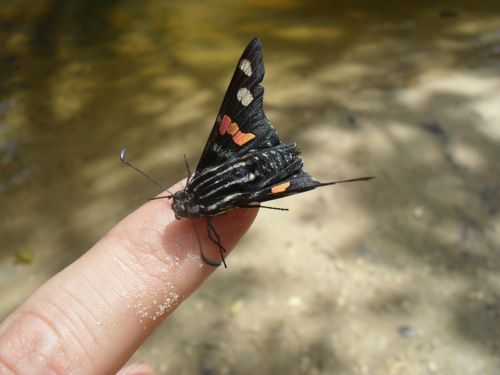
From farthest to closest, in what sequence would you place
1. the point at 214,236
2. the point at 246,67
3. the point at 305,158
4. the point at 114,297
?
the point at 305,158, the point at 246,67, the point at 214,236, the point at 114,297

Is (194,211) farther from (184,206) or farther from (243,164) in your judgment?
(243,164)

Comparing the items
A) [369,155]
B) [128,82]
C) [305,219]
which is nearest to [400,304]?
[305,219]

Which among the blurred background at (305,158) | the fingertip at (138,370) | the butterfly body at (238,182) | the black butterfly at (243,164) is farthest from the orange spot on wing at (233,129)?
the blurred background at (305,158)

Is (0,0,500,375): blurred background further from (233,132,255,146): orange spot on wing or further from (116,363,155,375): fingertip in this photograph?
(233,132,255,146): orange spot on wing

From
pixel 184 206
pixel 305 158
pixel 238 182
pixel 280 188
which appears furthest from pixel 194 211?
pixel 305 158

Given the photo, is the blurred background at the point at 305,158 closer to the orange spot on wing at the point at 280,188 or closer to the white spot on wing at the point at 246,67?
the orange spot on wing at the point at 280,188

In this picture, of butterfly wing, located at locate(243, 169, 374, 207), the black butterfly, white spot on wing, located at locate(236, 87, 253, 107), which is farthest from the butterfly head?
white spot on wing, located at locate(236, 87, 253, 107)

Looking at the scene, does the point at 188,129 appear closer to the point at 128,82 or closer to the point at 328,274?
the point at 128,82
